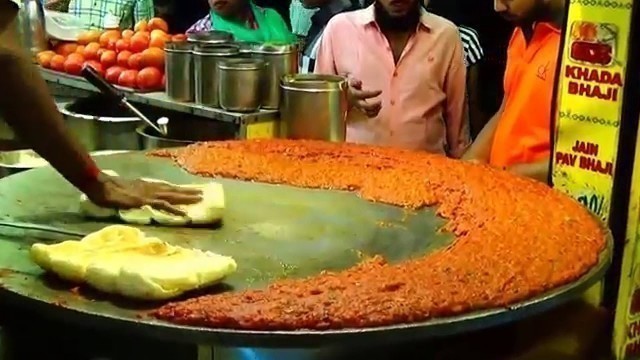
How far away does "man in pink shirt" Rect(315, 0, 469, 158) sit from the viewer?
3811 millimetres

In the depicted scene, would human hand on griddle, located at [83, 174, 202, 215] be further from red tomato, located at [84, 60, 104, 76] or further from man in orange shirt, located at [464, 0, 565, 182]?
red tomato, located at [84, 60, 104, 76]

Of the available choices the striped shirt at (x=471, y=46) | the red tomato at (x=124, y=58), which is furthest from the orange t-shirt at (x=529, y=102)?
the red tomato at (x=124, y=58)

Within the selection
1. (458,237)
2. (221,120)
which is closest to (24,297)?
(458,237)

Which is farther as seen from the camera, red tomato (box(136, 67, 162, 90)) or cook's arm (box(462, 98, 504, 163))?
red tomato (box(136, 67, 162, 90))

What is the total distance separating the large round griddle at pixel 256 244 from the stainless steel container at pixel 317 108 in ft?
2.50

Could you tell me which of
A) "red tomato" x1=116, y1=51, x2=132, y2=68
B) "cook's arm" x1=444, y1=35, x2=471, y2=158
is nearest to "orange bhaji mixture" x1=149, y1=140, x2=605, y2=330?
"cook's arm" x1=444, y1=35, x2=471, y2=158

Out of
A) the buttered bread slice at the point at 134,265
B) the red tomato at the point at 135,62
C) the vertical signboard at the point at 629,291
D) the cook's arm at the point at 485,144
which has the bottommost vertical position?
the vertical signboard at the point at 629,291

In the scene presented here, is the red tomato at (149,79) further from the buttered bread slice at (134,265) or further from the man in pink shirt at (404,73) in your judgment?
the buttered bread slice at (134,265)

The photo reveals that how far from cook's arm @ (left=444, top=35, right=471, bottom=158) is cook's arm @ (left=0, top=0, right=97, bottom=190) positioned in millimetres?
2025

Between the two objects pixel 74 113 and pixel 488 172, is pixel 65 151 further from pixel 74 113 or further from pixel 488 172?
pixel 74 113

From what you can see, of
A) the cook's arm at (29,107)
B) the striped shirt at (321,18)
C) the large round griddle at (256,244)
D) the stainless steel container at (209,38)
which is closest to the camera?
the large round griddle at (256,244)

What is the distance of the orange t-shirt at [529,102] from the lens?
299 cm

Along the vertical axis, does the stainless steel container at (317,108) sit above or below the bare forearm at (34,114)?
below

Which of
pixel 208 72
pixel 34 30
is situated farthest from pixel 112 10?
pixel 208 72
